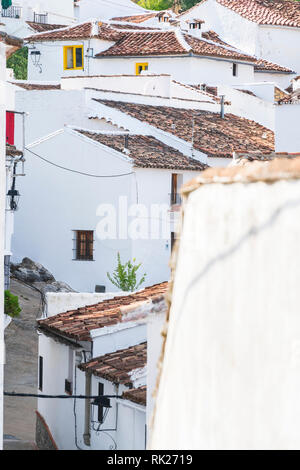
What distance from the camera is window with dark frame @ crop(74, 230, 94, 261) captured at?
3023 centimetres

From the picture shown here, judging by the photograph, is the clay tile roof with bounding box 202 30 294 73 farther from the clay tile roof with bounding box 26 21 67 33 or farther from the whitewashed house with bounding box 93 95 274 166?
the whitewashed house with bounding box 93 95 274 166

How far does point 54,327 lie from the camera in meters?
18.4

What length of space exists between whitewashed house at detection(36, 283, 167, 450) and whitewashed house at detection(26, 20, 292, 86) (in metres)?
23.2

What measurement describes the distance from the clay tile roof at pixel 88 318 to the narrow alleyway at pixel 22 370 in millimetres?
2152

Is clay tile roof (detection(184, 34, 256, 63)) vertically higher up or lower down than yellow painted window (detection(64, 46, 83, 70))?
higher up

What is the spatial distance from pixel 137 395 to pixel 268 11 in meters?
37.5

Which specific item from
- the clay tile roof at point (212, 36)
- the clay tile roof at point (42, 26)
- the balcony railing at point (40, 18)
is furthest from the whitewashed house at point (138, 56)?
the balcony railing at point (40, 18)

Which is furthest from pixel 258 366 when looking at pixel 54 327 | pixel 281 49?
pixel 281 49

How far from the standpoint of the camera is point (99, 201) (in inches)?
1183

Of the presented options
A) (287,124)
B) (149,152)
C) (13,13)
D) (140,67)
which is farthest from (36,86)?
(287,124)

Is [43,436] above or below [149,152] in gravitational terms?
below

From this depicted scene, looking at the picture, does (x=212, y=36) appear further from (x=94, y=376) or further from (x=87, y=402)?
(x=94, y=376)

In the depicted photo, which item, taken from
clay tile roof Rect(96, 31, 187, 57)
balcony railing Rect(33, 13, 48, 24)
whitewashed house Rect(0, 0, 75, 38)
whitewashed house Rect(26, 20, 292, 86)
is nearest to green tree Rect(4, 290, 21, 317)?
whitewashed house Rect(26, 20, 292, 86)

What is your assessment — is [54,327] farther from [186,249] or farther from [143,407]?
[186,249]
